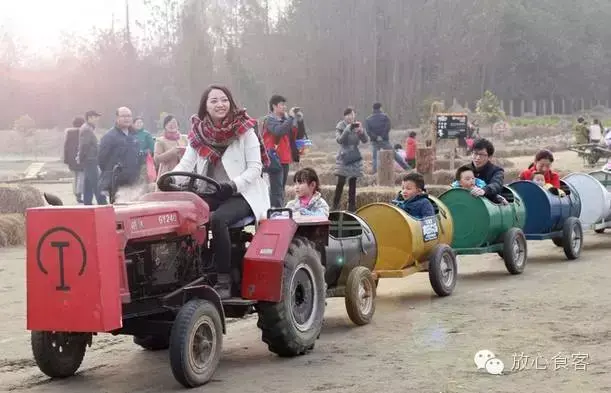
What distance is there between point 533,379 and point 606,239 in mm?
9105

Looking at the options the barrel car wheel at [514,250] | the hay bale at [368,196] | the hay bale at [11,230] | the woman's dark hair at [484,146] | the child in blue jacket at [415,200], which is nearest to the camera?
the child in blue jacket at [415,200]

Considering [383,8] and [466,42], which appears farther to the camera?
[466,42]

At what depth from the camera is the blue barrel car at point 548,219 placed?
1262 cm

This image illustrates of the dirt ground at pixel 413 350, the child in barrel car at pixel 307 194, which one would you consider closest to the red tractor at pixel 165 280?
the dirt ground at pixel 413 350

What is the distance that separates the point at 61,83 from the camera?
194ft

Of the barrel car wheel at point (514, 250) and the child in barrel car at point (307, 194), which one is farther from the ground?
the child in barrel car at point (307, 194)

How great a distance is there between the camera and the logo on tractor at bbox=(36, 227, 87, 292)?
6.11m

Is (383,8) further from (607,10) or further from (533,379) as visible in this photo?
(533,379)

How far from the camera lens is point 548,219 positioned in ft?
41.4

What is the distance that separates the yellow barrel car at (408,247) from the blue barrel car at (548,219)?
2.66 m

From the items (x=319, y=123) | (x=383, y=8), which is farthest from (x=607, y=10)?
(x=319, y=123)

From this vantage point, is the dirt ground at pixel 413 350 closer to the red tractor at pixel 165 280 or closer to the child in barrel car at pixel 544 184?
the red tractor at pixel 165 280

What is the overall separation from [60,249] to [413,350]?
267cm

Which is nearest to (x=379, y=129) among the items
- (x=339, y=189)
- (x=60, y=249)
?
Answer: (x=339, y=189)
